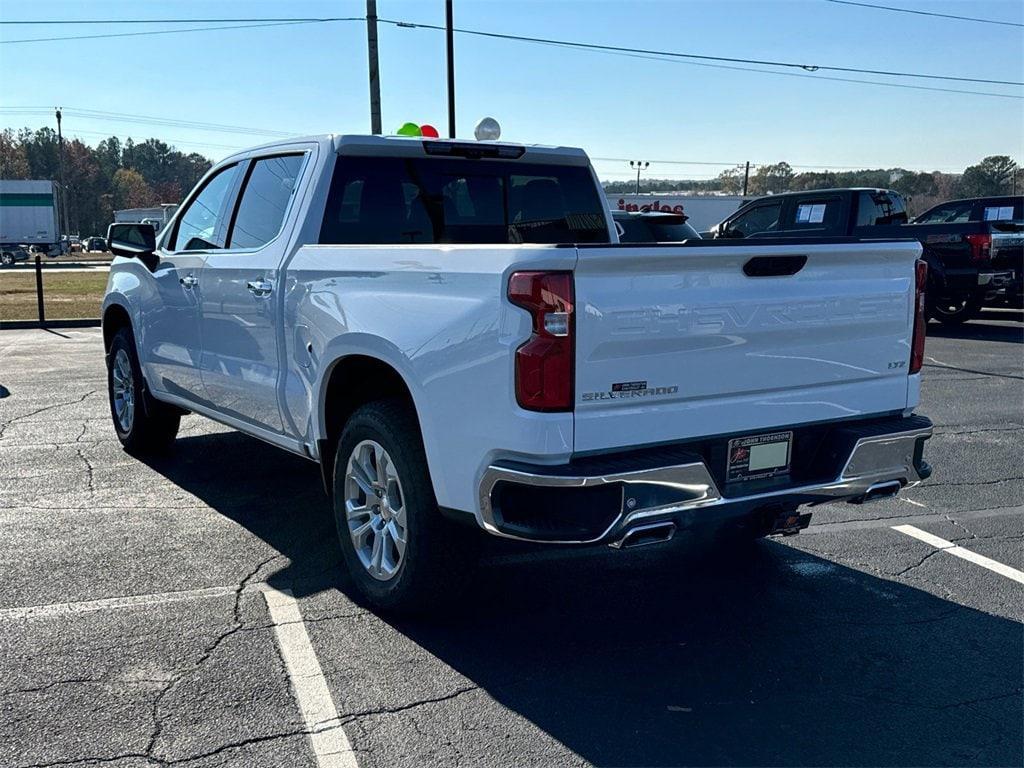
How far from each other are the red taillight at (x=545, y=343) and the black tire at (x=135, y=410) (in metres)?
4.20

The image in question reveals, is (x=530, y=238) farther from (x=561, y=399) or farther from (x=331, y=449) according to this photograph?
(x=561, y=399)

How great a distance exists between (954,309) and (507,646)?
14563 mm

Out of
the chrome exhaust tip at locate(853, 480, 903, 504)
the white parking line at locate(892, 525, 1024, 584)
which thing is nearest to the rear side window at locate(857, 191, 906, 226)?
the white parking line at locate(892, 525, 1024, 584)

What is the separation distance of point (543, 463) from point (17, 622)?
7.79 ft

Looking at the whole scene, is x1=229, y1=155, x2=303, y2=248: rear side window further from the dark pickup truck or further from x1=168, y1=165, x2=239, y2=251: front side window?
the dark pickup truck

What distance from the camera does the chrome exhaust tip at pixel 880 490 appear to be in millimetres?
3998

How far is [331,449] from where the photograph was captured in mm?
4570

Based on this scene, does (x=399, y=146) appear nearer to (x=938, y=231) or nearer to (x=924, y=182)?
(x=938, y=231)

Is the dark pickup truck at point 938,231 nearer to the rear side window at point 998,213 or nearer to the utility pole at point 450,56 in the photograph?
the rear side window at point 998,213

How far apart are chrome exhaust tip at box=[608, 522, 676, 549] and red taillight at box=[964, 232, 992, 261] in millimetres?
13599

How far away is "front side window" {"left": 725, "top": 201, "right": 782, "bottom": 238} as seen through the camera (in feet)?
55.3

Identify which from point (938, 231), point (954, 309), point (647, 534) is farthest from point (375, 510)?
point (954, 309)

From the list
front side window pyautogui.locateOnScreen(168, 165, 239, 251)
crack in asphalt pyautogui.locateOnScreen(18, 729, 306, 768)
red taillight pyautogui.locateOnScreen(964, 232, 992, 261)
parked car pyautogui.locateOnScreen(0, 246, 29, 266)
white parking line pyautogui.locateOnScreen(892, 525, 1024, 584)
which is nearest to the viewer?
crack in asphalt pyautogui.locateOnScreen(18, 729, 306, 768)

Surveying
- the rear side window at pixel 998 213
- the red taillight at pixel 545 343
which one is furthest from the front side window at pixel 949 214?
the red taillight at pixel 545 343
